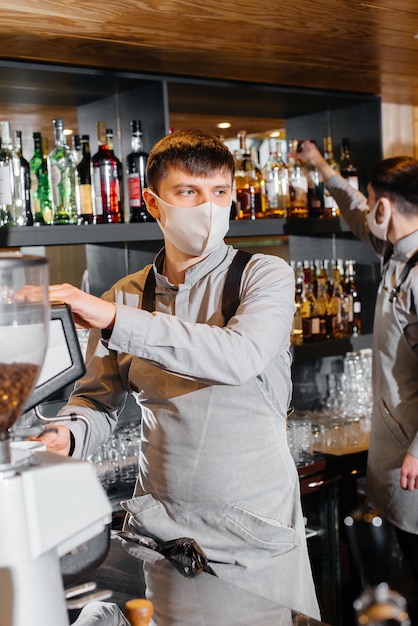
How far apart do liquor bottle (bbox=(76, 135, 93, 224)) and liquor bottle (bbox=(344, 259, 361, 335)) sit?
1.31 metres

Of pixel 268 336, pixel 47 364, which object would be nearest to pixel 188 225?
pixel 268 336

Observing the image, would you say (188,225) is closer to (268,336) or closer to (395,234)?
(268,336)

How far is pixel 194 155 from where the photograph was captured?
6.11 ft

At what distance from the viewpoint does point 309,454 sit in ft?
10.1

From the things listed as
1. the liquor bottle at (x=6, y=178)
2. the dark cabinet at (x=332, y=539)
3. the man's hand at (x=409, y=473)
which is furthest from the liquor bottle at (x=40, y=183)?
the man's hand at (x=409, y=473)

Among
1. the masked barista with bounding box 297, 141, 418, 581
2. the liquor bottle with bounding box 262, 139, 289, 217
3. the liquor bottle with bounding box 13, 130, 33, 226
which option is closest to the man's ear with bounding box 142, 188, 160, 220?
the liquor bottle with bounding box 13, 130, 33, 226

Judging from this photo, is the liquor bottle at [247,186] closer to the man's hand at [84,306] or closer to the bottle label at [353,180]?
the bottle label at [353,180]

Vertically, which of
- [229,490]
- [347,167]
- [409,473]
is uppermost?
[347,167]

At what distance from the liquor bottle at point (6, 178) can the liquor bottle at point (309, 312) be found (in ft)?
4.43

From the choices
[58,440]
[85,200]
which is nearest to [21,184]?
[85,200]

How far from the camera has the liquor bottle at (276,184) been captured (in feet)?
11.1

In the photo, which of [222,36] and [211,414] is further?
[222,36]

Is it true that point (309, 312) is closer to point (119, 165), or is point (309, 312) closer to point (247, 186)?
point (247, 186)

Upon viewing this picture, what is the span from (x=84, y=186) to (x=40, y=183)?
185 millimetres
